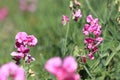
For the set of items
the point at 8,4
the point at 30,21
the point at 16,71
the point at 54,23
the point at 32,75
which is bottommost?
the point at 16,71

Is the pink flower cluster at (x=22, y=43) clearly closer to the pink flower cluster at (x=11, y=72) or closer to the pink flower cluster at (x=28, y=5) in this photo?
the pink flower cluster at (x=11, y=72)

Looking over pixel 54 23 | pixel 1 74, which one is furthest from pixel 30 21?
pixel 1 74

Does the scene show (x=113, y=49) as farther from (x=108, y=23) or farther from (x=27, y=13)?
(x=27, y=13)

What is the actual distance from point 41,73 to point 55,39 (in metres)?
1.54

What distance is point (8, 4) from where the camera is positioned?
6637 mm

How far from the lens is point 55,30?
4.02 metres

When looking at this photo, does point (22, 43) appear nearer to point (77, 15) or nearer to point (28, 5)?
point (77, 15)

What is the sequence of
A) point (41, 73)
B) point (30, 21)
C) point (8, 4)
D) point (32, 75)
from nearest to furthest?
point (32, 75) → point (41, 73) → point (30, 21) → point (8, 4)

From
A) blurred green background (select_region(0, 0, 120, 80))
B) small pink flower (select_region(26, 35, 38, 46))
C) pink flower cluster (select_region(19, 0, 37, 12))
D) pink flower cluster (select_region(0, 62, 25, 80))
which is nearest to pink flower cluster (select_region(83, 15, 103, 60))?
blurred green background (select_region(0, 0, 120, 80))

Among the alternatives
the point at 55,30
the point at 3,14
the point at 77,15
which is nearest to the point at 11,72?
the point at 77,15

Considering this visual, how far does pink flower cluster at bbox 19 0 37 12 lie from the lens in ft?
19.6

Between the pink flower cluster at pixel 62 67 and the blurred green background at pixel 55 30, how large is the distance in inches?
22.8

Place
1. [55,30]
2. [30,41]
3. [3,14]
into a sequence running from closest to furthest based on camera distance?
[30,41] → [55,30] → [3,14]

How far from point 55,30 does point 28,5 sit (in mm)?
2202
